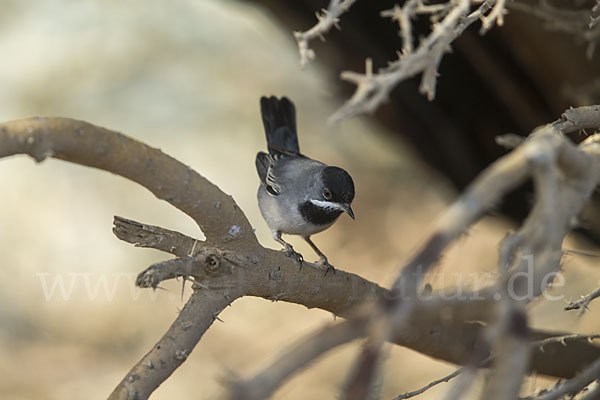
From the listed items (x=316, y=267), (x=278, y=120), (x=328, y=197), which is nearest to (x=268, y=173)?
(x=278, y=120)

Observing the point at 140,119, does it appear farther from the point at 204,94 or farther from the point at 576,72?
the point at 576,72

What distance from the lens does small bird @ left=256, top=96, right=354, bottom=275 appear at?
183 inches

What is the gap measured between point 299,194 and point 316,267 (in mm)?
1399

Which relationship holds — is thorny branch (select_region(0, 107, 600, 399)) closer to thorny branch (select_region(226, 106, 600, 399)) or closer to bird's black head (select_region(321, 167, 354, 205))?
thorny branch (select_region(226, 106, 600, 399))

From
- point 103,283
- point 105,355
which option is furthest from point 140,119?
point 105,355

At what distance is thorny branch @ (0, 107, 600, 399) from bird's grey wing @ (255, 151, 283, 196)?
63.4 inches

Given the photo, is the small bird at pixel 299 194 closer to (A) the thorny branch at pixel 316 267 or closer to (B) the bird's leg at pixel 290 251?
(B) the bird's leg at pixel 290 251

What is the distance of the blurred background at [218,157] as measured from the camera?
616cm

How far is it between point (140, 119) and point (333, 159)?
2.60 metres

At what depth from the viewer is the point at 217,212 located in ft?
9.57

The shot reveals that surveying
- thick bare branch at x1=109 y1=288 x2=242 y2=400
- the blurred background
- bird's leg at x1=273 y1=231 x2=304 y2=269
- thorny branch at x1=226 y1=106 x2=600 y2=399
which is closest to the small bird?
bird's leg at x1=273 y1=231 x2=304 y2=269

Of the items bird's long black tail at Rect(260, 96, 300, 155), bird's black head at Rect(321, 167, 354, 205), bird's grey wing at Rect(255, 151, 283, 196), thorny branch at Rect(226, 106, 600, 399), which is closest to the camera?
thorny branch at Rect(226, 106, 600, 399)

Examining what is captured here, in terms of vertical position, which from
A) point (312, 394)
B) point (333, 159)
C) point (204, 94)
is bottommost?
point (312, 394)

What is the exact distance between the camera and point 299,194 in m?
4.99
